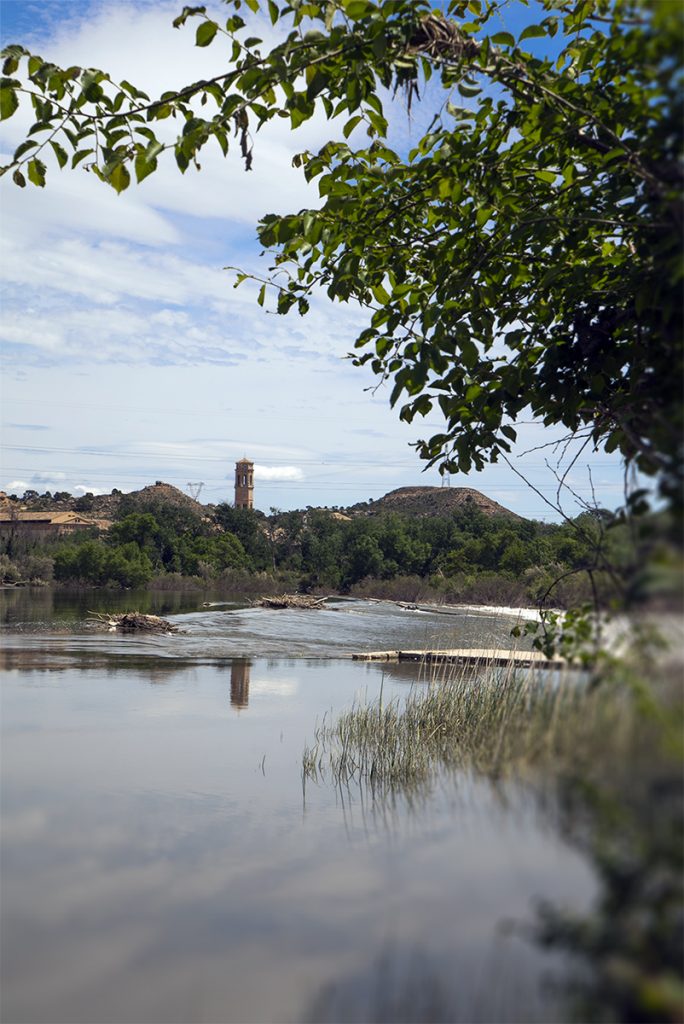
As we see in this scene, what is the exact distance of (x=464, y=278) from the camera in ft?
12.9

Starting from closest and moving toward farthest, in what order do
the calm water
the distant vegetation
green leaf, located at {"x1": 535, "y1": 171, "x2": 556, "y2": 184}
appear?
the calm water
green leaf, located at {"x1": 535, "y1": 171, "x2": 556, "y2": 184}
the distant vegetation

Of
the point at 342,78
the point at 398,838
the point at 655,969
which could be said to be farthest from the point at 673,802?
the point at 342,78

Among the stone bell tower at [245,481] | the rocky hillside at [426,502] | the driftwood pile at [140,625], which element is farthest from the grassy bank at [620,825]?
the stone bell tower at [245,481]

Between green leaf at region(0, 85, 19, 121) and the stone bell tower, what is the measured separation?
9779cm

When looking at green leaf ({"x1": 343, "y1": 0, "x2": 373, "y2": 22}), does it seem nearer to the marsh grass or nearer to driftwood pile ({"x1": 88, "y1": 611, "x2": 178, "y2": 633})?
the marsh grass

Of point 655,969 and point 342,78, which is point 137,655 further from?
point 655,969

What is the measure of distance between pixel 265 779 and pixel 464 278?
3.56 meters

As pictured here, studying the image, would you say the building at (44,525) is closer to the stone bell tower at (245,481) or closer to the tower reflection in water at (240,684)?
the stone bell tower at (245,481)

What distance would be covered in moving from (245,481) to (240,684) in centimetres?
9410

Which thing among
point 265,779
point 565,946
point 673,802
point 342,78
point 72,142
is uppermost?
point 342,78

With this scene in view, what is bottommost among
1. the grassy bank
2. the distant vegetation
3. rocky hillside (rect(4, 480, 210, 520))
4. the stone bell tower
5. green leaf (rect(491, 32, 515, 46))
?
the grassy bank

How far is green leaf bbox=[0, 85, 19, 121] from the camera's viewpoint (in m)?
3.53

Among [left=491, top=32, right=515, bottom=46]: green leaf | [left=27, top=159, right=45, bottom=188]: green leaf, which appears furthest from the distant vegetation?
[left=27, top=159, right=45, bottom=188]: green leaf

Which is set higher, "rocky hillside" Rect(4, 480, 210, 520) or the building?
"rocky hillside" Rect(4, 480, 210, 520)
